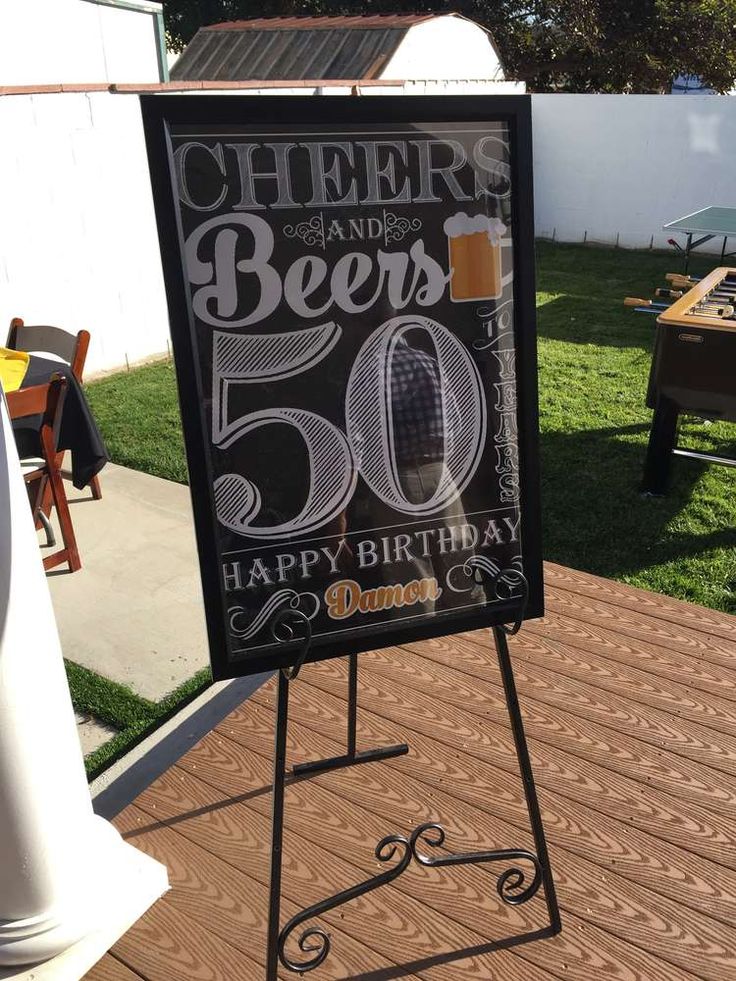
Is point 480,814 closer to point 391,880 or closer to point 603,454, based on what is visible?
point 391,880

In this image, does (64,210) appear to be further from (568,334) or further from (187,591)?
(568,334)

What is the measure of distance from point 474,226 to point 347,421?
0.50 m

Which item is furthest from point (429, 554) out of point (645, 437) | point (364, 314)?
point (645, 437)

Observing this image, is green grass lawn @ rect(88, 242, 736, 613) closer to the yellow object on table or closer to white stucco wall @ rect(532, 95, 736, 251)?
the yellow object on table

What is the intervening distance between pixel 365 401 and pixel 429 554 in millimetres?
398

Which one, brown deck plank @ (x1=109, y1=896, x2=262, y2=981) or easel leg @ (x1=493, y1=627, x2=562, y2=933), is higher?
easel leg @ (x1=493, y1=627, x2=562, y2=933)

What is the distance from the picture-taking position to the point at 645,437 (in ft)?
18.2

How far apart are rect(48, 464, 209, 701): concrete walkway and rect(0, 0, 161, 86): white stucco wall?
426 cm

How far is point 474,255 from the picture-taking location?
1.84 metres

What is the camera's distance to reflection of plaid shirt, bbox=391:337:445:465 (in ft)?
6.11

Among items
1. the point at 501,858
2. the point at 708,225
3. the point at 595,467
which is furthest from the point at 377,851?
the point at 708,225

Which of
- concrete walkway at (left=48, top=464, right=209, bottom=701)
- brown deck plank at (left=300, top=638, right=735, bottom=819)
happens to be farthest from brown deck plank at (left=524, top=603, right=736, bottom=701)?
concrete walkway at (left=48, top=464, right=209, bottom=701)

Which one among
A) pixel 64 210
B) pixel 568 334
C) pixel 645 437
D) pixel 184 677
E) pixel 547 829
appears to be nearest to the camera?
pixel 547 829

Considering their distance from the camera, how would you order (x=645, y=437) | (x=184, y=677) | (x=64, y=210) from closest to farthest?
(x=184, y=677)
(x=645, y=437)
(x=64, y=210)
